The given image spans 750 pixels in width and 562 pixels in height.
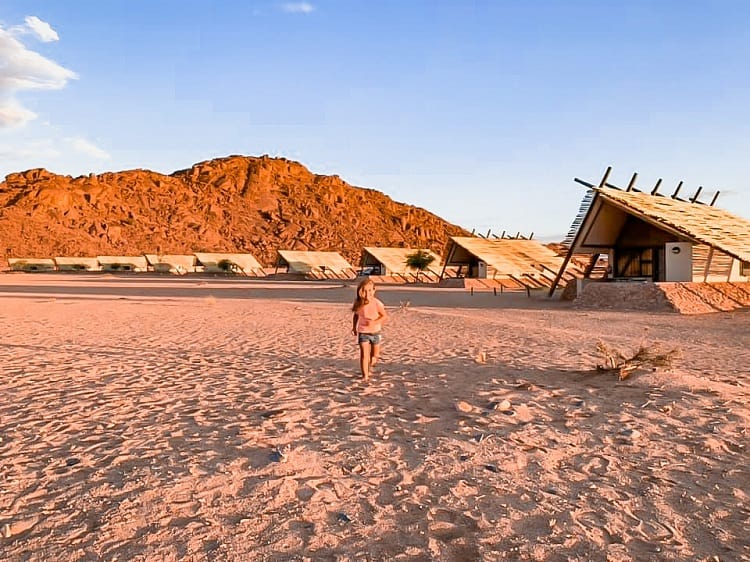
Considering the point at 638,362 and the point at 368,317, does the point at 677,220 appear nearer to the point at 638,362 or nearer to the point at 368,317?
the point at 638,362

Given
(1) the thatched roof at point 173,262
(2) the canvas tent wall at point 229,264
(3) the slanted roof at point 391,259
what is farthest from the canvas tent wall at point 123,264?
(3) the slanted roof at point 391,259

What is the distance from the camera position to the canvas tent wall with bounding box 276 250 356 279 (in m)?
49.5

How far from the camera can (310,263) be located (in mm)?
51500

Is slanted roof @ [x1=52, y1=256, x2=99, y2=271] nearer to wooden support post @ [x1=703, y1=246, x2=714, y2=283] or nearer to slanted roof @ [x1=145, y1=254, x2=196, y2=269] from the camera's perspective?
slanted roof @ [x1=145, y1=254, x2=196, y2=269]

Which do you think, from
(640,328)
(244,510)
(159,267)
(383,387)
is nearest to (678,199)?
(640,328)

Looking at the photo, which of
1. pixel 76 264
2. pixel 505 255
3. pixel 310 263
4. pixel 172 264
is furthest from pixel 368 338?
pixel 76 264

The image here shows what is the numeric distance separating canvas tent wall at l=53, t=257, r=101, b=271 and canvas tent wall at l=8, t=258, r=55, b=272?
71 cm

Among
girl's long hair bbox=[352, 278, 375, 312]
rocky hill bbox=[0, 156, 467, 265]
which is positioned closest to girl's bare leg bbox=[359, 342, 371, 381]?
girl's long hair bbox=[352, 278, 375, 312]

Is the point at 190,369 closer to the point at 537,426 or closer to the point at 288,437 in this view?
the point at 288,437

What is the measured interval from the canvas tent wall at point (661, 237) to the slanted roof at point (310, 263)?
3117 centimetres

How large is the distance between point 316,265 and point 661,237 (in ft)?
112

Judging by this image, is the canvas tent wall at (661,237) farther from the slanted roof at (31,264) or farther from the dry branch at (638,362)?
the slanted roof at (31,264)

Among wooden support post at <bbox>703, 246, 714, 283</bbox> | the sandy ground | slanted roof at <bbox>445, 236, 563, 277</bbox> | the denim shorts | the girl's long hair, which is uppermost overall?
slanted roof at <bbox>445, 236, 563, 277</bbox>

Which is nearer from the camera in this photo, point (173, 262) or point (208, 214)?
point (173, 262)
